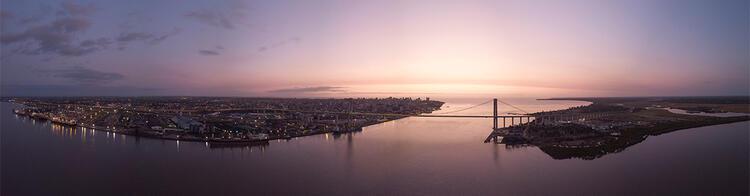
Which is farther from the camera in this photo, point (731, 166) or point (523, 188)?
point (731, 166)

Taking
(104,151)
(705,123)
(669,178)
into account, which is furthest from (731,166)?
(104,151)

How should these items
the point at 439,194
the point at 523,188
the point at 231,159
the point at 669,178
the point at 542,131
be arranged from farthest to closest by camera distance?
the point at 542,131 → the point at 231,159 → the point at 669,178 → the point at 523,188 → the point at 439,194

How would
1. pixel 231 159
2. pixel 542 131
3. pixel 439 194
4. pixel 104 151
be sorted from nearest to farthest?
pixel 439 194
pixel 231 159
pixel 104 151
pixel 542 131

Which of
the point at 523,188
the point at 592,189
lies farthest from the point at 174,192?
the point at 592,189

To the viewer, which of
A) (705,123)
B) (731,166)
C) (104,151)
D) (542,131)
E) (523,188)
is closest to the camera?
(523,188)

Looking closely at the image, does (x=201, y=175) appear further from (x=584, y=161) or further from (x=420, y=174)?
(x=584, y=161)

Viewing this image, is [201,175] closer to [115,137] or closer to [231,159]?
[231,159]
